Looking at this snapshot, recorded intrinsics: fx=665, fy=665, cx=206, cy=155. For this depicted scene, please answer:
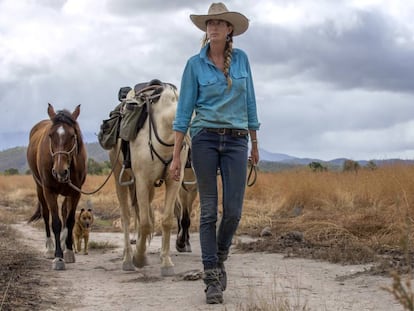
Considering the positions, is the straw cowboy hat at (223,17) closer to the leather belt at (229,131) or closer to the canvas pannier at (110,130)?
the leather belt at (229,131)

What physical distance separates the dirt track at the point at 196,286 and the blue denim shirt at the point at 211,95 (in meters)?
1.42

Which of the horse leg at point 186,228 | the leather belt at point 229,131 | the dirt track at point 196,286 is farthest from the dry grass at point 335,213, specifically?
the leather belt at point 229,131

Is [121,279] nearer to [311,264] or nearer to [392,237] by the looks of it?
[311,264]

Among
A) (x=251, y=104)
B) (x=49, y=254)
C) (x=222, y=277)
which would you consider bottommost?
(x=49, y=254)

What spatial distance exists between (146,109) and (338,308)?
11.8ft

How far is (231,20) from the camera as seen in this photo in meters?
5.80

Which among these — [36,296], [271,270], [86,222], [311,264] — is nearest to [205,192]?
[36,296]

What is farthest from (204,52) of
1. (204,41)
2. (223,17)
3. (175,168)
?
(175,168)

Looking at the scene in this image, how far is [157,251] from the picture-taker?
10578 millimetres

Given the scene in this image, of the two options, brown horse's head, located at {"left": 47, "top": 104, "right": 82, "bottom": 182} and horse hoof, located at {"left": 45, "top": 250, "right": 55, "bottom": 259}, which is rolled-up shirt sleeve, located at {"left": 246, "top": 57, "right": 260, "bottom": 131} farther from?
horse hoof, located at {"left": 45, "top": 250, "right": 55, "bottom": 259}

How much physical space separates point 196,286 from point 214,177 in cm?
148

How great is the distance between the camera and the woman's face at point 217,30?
5.79 meters

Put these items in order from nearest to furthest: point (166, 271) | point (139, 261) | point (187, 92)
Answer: point (187, 92) → point (166, 271) → point (139, 261)

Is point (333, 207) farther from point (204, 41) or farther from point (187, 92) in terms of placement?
point (187, 92)
